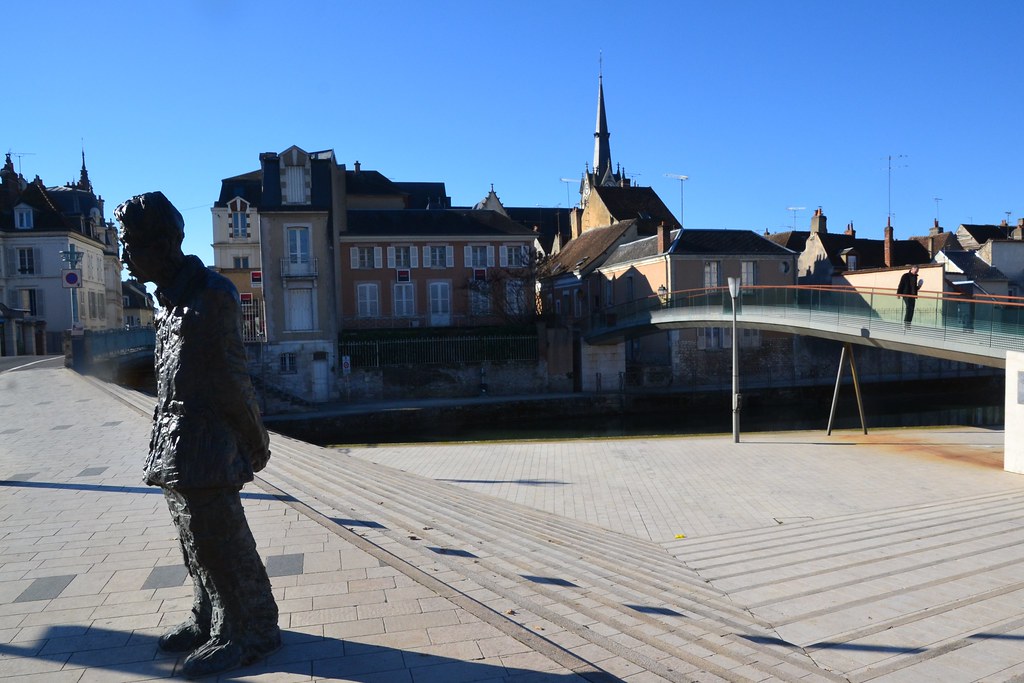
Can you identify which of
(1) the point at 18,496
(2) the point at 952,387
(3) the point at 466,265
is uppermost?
(3) the point at 466,265

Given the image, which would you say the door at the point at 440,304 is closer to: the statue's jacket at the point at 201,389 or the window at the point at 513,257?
the window at the point at 513,257

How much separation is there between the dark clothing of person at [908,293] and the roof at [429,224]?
68.8 ft

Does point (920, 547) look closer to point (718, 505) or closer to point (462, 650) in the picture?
point (718, 505)

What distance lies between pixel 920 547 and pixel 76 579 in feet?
25.3

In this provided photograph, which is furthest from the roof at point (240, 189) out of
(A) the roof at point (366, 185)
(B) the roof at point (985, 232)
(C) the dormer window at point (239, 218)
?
(B) the roof at point (985, 232)

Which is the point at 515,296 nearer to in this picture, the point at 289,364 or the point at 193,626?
the point at 289,364

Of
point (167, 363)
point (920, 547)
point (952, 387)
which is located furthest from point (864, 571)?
point (952, 387)

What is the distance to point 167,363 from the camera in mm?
3643

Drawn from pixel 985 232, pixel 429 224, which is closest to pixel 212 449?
pixel 429 224

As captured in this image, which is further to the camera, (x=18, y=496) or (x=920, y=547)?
(x=18, y=496)

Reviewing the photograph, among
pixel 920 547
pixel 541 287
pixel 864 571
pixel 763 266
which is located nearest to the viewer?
pixel 864 571

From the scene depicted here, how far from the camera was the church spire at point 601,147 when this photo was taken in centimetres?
8231

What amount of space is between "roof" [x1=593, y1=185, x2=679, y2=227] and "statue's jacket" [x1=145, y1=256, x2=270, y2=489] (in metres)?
42.4

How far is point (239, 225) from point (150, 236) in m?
42.9
